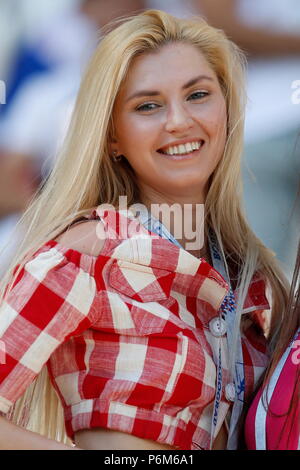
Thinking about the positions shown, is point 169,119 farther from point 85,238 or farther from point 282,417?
point 282,417

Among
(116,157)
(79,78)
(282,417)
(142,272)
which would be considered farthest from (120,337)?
(79,78)

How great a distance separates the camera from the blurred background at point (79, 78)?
1.53m

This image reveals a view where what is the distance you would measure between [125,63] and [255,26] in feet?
2.06

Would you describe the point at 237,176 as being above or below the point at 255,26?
below

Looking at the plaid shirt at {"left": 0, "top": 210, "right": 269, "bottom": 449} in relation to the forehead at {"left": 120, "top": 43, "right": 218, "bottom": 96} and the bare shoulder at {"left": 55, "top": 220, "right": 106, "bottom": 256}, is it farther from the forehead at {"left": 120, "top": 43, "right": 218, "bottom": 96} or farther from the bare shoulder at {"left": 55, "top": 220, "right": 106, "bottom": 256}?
the forehead at {"left": 120, "top": 43, "right": 218, "bottom": 96}

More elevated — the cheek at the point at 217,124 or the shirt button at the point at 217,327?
the cheek at the point at 217,124

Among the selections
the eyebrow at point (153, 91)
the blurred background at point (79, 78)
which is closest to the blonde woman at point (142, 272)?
the eyebrow at point (153, 91)

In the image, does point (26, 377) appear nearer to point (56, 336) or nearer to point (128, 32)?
point (56, 336)

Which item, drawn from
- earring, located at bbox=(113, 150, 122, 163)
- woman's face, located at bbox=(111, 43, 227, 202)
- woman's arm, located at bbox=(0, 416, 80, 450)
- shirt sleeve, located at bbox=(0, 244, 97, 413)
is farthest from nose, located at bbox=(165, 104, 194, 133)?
woman's arm, located at bbox=(0, 416, 80, 450)

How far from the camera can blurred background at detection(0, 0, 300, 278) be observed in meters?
1.53

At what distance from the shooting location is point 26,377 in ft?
3.23

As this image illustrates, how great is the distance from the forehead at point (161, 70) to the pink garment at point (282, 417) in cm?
44

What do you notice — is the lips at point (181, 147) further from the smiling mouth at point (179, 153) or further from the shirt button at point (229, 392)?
the shirt button at point (229, 392)
